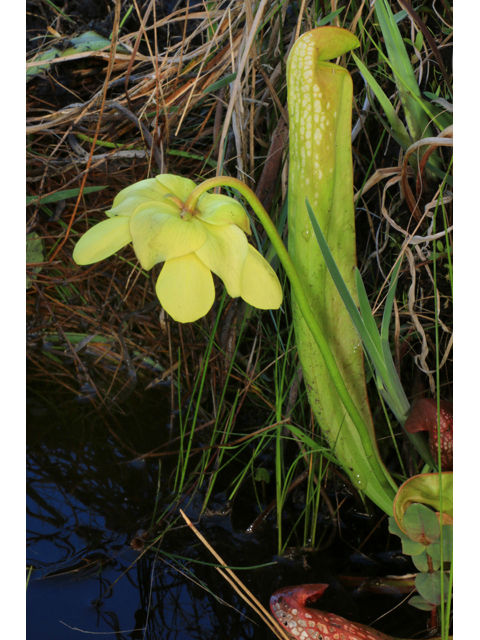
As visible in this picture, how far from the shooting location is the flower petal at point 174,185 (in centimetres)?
33

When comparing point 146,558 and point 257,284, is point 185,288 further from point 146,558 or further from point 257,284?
point 146,558

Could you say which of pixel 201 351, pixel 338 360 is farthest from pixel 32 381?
pixel 338 360

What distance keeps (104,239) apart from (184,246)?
65mm

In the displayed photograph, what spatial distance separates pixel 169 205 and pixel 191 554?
372 millimetres

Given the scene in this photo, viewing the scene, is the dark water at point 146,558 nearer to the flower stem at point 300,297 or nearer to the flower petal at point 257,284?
the flower stem at point 300,297

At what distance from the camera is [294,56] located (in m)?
0.38

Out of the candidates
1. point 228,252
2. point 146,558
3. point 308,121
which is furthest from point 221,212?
point 146,558

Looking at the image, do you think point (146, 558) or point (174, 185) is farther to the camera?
point (146, 558)

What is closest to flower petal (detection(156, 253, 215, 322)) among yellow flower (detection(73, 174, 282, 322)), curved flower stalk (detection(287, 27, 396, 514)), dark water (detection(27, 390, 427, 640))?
yellow flower (detection(73, 174, 282, 322))

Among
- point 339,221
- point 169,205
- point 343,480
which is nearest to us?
point 169,205

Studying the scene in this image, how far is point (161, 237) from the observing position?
0.29m

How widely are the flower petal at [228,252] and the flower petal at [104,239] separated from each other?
58mm

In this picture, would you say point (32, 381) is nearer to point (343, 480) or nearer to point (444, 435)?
point (343, 480)

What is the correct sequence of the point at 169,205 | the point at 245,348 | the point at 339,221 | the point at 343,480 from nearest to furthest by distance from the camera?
the point at 169,205, the point at 339,221, the point at 343,480, the point at 245,348
